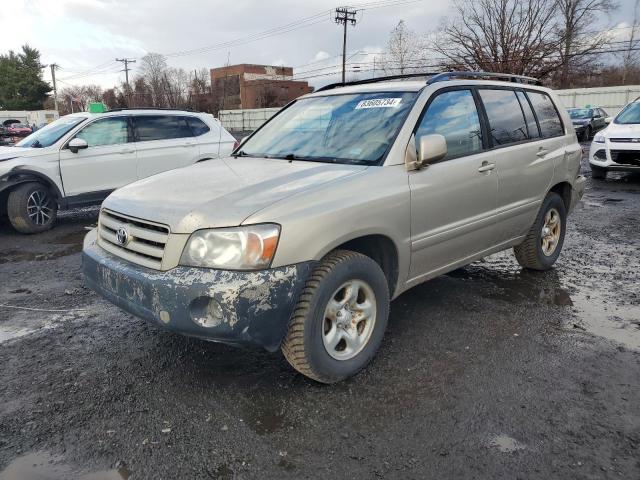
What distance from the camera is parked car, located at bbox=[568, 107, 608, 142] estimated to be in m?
24.1

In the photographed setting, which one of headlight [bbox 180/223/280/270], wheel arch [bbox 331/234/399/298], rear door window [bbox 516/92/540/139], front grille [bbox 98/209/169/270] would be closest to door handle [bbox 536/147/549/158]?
rear door window [bbox 516/92/540/139]

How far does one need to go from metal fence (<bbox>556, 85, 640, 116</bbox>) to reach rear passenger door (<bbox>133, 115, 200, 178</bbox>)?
33.9 m

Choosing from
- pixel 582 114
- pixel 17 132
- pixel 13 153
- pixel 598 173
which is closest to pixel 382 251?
pixel 13 153

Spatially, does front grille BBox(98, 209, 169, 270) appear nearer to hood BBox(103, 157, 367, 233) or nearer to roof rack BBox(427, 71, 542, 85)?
hood BBox(103, 157, 367, 233)

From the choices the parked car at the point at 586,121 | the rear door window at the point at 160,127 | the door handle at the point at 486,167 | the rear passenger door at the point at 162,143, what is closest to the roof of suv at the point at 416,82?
the door handle at the point at 486,167

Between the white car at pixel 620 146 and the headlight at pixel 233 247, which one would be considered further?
the white car at pixel 620 146

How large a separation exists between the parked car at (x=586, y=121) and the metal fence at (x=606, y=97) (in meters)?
10.7

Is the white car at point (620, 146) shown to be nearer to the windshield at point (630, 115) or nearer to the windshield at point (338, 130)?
the windshield at point (630, 115)

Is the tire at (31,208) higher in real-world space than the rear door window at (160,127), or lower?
lower

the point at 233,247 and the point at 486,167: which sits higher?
the point at 486,167

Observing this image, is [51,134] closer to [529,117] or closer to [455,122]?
[455,122]

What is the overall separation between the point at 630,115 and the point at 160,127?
9916mm

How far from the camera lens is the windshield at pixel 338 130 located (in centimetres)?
350

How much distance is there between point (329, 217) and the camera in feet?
9.27
